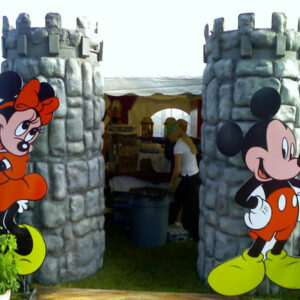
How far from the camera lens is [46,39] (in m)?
3.49

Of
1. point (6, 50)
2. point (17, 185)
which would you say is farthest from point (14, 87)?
point (17, 185)

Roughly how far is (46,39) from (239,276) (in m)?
2.86

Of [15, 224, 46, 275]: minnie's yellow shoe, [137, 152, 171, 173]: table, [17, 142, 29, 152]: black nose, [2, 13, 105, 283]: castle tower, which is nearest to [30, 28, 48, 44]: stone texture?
[2, 13, 105, 283]: castle tower

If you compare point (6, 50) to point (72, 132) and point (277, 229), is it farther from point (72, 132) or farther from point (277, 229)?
point (277, 229)

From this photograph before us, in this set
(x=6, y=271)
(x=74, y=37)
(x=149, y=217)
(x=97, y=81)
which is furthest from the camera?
(x=149, y=217)

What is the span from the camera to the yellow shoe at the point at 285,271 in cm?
348

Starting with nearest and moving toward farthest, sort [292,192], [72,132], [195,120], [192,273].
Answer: [292,192] < [72,132] < [192,273] < [195,120]

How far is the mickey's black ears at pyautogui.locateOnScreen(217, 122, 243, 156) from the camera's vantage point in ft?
11.1

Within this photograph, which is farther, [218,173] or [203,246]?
[203,246]

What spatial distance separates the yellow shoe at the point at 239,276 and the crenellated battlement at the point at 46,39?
96.7 inches

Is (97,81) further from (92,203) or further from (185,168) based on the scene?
(185,168)

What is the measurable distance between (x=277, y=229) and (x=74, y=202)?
1963 millimetres

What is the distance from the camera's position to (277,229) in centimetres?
344

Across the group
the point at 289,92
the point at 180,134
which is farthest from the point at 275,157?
the point at 180,134
